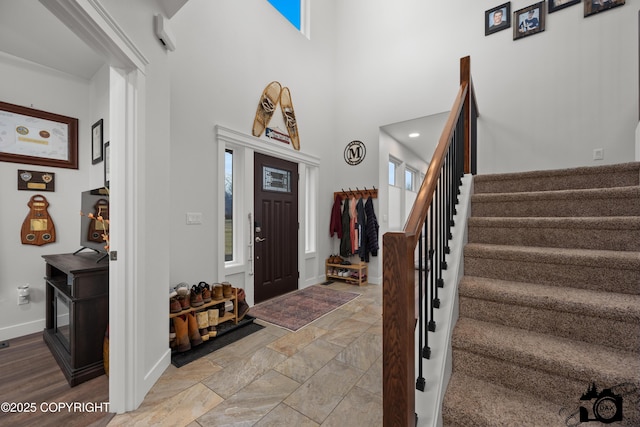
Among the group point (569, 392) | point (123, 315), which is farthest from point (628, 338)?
point (123, 315)

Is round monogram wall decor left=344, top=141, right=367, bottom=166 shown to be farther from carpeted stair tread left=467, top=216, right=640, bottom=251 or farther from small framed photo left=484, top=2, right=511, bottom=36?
carpeted stair tread left=467, top=216, right=640, bottom=251

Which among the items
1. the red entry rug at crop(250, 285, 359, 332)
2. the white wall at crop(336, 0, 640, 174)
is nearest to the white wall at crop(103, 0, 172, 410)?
the red entry rug at crop(250, 285, 359, 332)

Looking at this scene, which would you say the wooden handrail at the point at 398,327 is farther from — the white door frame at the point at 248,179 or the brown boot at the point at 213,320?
the white door frame at the point at 248,179

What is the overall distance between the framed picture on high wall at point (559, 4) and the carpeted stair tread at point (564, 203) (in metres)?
2.62

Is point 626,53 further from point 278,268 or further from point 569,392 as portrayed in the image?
point 278,268

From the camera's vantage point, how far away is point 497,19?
3240 mm

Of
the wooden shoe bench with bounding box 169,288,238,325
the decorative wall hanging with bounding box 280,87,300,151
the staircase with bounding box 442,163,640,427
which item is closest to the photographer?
the staircase with bounding box 442,163,640,427

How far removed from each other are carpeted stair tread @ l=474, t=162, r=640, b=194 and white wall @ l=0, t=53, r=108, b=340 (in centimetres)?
367

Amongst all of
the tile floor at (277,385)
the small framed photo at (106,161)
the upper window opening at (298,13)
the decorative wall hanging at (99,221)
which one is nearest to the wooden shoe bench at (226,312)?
the tile floor at (277,385)

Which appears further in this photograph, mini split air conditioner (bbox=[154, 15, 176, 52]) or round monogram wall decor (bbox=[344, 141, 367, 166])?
round monogram wall decor (bbox=[344, 141, 367, 166])

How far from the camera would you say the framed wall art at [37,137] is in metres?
2.35

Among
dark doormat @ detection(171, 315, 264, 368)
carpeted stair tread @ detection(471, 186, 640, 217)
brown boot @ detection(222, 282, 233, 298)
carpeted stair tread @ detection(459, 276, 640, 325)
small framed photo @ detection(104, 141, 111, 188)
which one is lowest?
dark doormat @ detection(171, 315, 264, 368)

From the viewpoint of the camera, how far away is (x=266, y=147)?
3330 millimetres

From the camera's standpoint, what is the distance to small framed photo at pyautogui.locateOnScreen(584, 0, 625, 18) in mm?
2641
